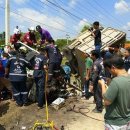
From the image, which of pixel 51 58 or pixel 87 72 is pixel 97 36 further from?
pixel 51 58

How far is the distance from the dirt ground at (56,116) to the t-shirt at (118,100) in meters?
4.37

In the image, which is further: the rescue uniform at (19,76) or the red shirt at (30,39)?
the red shirt at (30,39)

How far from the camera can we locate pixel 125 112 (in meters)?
5.05

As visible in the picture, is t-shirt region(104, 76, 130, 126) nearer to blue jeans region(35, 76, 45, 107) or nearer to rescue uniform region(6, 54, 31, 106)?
blue jeans region(35, 76, 45, 107)

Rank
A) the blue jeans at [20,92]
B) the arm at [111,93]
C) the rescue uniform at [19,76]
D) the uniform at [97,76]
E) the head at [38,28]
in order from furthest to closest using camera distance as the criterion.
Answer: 1. the head at [38,28]
2. the blue jeans at [20,92]
3. the rescue uniform at [19,76]
4. the uniform at [97,76]
5. the arm at [111,93]

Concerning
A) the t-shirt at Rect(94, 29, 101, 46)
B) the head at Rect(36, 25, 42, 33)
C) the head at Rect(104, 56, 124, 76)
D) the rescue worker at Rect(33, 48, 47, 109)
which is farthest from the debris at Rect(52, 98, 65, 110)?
the head at Rect(104, 56, 124, 76)

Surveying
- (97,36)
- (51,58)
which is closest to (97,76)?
(51,58)

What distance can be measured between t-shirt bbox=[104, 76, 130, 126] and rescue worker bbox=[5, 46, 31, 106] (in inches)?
258

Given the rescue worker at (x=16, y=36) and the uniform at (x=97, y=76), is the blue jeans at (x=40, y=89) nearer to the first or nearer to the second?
the uniform at (x=97, y=76)

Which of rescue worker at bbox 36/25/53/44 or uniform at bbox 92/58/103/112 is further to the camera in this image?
rescue worker at bbox 36/25/53/44

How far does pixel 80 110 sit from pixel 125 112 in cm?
613

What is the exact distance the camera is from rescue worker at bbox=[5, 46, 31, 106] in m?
11.4

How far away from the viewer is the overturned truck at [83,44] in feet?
49.8

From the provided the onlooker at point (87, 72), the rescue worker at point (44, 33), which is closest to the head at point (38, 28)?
the rescue worker at point (44, 33)
